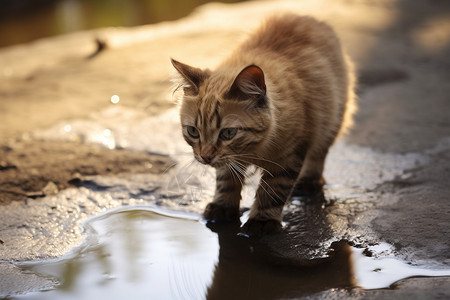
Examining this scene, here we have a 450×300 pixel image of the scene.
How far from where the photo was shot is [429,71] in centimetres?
502

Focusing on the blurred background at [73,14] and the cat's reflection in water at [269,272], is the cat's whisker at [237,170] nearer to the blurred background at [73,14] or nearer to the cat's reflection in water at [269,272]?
the cat's reflection in water at [269,272]

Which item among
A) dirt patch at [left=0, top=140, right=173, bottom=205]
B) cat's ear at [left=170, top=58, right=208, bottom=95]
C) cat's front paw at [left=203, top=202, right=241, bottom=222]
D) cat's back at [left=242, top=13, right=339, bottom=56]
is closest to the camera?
cat's ear at [left=170, top=58, right=208, bottom=95]

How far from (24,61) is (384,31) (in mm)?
3773

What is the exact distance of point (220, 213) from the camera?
9.62ft

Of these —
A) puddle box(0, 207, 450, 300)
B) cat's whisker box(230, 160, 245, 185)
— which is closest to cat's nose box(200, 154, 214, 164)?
cat's whisker box(230, 160, 245, 185)

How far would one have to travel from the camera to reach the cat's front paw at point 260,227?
108 inches

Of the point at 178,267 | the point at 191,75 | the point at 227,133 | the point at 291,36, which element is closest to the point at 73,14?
the point at 291,36

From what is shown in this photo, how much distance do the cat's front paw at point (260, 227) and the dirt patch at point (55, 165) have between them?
91 cm

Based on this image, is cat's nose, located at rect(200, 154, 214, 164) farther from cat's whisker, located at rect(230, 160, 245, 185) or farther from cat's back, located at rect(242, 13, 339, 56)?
cat's back, located at rect(242, 13, 339, 56)

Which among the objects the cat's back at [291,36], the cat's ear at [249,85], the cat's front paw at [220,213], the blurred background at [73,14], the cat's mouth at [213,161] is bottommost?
the cat's front paw at [220,213]

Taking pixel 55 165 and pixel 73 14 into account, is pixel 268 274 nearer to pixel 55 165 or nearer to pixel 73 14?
pixel 55 165

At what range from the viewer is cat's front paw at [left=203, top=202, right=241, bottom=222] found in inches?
115

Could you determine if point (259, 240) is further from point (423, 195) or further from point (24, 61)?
point (24, 61)

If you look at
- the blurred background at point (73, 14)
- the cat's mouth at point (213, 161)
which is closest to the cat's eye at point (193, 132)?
the cat's mouth at point (213, 161)
